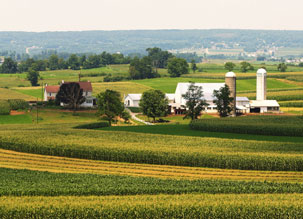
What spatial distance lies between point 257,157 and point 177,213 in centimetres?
2248

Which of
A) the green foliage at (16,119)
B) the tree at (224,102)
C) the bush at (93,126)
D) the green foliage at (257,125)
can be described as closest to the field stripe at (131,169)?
the green foliage at (257,125)

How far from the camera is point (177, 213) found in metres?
35.2

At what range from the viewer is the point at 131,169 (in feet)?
182

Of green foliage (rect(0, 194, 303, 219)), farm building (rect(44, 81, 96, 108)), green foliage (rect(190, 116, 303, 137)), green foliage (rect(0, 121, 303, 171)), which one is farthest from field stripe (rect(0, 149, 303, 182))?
farm building (rect(44, 81, 96, 108))

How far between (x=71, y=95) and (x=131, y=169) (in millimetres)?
70873

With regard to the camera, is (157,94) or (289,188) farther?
(157,94)

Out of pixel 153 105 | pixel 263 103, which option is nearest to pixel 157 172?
pixel 153 105

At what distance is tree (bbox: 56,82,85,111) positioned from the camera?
124 metres

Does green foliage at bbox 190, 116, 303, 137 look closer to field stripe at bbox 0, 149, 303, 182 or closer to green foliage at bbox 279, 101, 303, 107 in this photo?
field stripe at bbox 0, 149, 303, 182

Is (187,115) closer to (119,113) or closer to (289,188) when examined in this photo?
(119,113)

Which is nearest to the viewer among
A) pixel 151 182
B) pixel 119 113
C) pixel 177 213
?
pixel 177 213

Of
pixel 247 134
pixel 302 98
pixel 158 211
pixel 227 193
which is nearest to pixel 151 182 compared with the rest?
pixel 227 193

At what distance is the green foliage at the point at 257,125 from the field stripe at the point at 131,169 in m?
26.6

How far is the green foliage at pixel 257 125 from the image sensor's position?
261 ft
